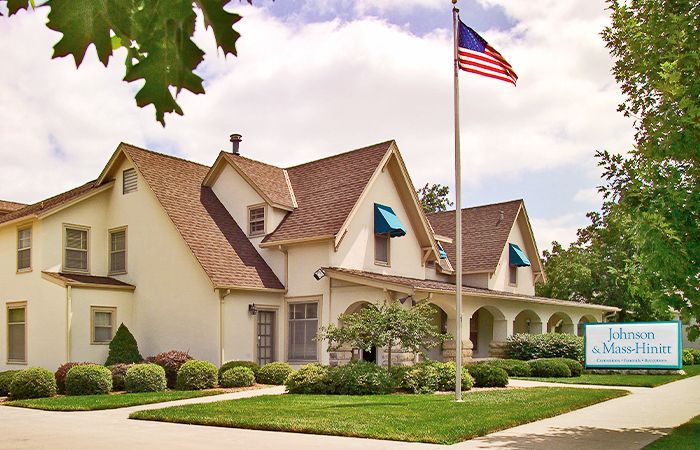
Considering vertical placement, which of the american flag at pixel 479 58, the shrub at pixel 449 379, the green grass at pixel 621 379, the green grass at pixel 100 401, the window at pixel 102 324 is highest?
the american flag at pixel 479 58

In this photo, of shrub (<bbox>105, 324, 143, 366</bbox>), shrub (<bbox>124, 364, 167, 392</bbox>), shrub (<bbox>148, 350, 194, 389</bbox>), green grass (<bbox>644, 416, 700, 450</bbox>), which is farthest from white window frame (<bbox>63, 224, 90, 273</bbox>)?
green grass (<bbox>644, 416, 700, 450</bbox>)

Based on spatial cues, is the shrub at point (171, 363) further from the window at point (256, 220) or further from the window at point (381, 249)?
the window at point (381, 249)

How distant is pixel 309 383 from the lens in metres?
18.8

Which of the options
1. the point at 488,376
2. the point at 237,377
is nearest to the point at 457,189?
the point at 488,376

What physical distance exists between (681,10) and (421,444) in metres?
7.76

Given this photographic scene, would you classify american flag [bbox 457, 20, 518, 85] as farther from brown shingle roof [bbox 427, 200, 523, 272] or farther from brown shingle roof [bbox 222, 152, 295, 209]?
brown shingle roof [bbox 427, 200, 523, 272]

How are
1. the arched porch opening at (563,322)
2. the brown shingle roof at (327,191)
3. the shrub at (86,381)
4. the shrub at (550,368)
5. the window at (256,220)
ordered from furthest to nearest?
the arched porch opening at (563,322)
the window at (256,220)
the shrub at (550,368)
the brown shingle roof at (327,191)
the shrub at (86,381)

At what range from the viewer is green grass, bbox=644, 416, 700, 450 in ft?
35.8

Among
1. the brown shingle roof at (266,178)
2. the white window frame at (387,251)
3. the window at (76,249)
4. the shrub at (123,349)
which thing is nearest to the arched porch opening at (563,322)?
the white window frame at (387,251)

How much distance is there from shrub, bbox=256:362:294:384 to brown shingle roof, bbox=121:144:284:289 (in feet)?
9.73

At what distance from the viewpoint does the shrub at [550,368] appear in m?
25.6

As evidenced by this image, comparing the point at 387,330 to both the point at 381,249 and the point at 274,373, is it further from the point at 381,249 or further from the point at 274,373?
the point at 381,249

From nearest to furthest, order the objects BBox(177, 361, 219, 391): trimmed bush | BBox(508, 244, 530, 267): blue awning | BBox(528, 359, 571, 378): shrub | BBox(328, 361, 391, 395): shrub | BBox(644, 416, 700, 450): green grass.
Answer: BBox(644, 416, 700, 450): green grass, BBox(328, 361, 391, 395): shrub, BBox(177, 361, 219, 391): trimmed bush, BBox(528, 359, 571, 378): shrub, BBox(508, 244, 530, 267): blue awning

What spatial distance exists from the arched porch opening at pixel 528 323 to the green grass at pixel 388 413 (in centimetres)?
1519
